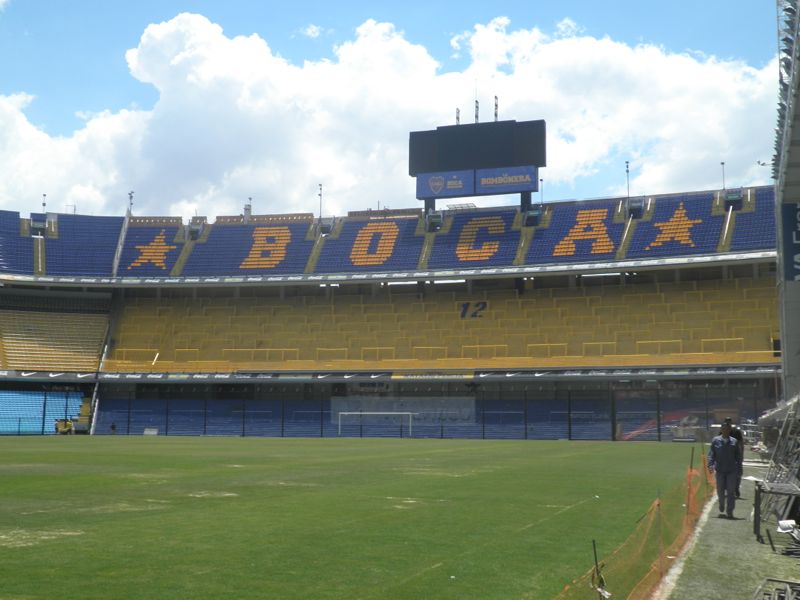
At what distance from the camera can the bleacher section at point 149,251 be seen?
69938 mm

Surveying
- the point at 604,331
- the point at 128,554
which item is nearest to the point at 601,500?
the point at 128,554

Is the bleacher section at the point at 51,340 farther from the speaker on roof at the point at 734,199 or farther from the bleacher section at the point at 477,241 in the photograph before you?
the speaker on roof at the point at 734,199

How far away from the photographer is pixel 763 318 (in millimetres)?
56719

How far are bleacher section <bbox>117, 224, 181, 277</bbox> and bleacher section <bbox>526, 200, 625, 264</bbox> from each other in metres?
30.7

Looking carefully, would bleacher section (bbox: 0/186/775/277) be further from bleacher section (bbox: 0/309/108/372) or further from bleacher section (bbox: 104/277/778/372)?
bleacher section (bbox: 0/309/108/372)

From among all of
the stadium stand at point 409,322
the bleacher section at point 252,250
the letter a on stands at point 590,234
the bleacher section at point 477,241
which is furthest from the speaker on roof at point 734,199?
the bleacher section at point 252,250

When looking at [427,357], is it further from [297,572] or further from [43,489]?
[297,572]

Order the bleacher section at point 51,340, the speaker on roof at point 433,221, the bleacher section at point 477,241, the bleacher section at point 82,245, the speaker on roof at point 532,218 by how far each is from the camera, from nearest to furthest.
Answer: the bleacher section at point 51,340 → the bleacher section at point 477,241 → the speaker on roof at point 532,218 → the bleacher section at point 82,245 → the speaker on roof at point 433,221

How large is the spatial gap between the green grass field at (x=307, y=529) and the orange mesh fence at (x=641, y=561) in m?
0.59

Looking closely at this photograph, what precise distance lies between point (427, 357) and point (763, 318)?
2358 centimetres

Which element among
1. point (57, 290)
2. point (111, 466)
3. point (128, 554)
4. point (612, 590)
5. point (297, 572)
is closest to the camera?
point (612, 590)

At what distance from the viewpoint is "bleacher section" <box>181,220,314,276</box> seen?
6938 centimetres

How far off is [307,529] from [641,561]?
5.18 meters

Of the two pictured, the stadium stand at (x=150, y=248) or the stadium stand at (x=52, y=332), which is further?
the stadium stand at (x=150, y=248)
